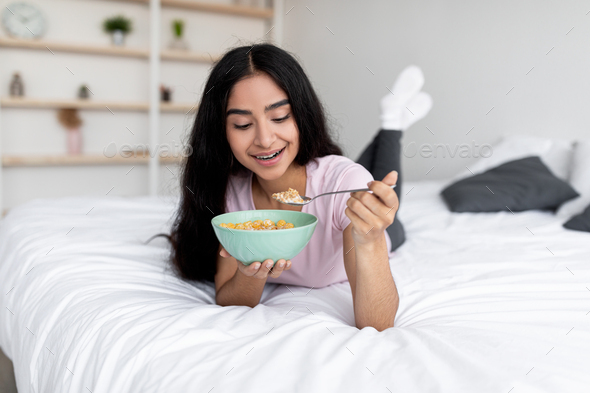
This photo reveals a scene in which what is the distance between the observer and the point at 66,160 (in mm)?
3648

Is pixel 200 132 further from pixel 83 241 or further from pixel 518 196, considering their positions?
pixel 518 196

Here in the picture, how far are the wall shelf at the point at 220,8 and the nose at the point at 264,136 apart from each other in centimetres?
342

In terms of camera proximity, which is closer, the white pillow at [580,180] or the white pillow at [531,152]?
the white pillow at [580,180]

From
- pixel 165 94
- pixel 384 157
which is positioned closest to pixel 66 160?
pixel 165 94

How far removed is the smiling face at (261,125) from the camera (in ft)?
3.28

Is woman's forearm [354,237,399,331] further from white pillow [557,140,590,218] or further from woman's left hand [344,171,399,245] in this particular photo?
white pillow [557,140,590,218]

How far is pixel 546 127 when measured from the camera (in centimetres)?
228

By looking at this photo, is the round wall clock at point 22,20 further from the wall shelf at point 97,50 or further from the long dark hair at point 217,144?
the long dark hair at point 217,144

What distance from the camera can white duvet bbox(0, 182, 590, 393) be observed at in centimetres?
67

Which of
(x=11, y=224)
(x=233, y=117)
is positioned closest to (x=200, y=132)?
(x=233, y=117)

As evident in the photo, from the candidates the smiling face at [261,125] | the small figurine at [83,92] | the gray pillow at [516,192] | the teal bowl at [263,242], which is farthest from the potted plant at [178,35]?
the teal bowl at [263,242]

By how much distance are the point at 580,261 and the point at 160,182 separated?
3.45 meters

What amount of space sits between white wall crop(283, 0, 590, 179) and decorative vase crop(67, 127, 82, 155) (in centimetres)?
203

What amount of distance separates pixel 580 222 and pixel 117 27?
3.56 m
